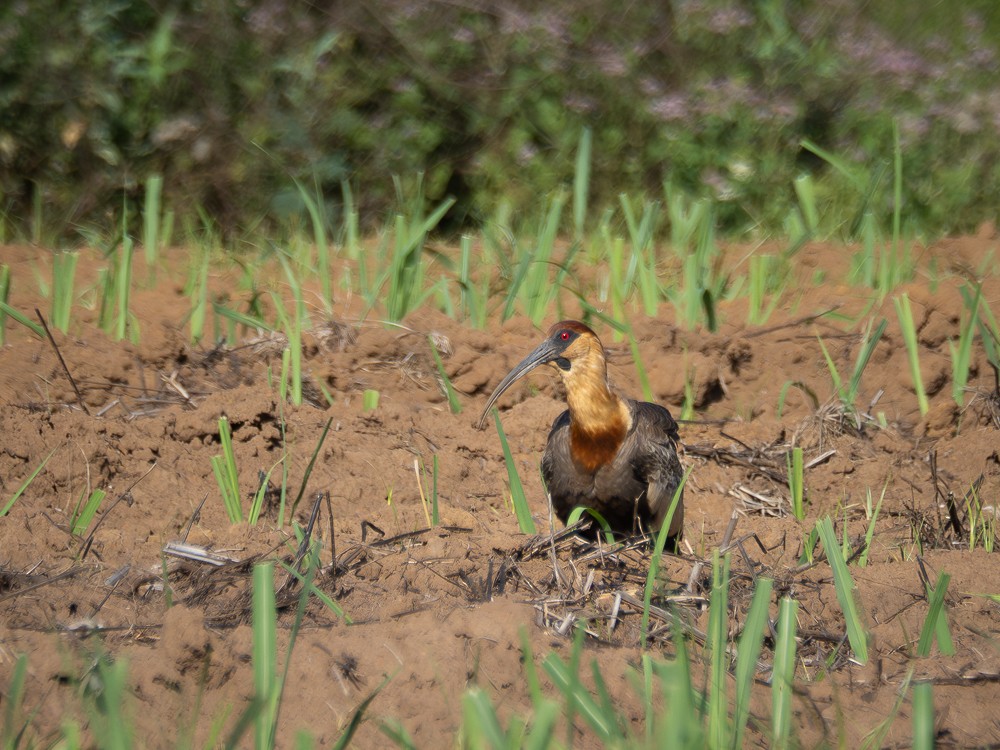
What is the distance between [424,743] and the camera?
205cm

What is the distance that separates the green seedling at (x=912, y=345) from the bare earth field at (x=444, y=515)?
9 centimetres

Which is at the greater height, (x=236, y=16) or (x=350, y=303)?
(x=236, y=16)

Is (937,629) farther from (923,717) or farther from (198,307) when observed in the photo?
(198,307)

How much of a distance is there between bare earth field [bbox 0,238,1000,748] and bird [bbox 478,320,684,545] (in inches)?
6.6

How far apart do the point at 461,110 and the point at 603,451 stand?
488 centimetres

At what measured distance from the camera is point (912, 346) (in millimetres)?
4379

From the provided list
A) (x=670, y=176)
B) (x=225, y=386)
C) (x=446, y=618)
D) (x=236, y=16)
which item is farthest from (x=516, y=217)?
(x=446, y=618)

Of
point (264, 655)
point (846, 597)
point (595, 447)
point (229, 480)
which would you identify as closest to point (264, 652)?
point (264, 655)

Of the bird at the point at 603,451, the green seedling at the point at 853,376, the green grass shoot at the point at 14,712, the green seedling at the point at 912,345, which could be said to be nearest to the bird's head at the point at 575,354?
the bird at the point at 603,451

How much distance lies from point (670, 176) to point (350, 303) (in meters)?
3.13

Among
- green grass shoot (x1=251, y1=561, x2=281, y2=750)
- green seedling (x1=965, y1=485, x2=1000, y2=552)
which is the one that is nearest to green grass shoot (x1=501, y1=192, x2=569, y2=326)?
green seedling (x1=965, y1=485, x2=1000, y2=552)

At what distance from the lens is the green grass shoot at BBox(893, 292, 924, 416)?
14.3 feet

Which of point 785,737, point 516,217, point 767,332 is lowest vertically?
point 516,217

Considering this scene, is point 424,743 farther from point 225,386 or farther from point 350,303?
point 350,303
